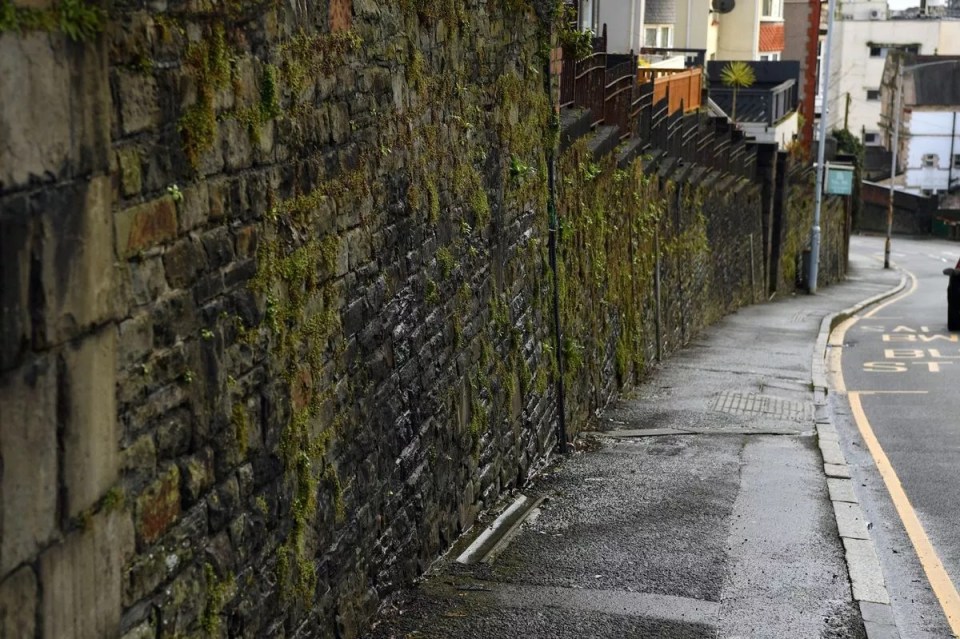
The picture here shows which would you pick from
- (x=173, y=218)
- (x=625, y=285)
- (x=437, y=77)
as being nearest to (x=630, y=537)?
(x=437, y=77)

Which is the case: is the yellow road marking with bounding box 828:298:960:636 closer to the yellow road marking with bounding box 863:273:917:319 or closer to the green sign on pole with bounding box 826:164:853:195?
the yellow road marking with bounding box 863:273:917:319

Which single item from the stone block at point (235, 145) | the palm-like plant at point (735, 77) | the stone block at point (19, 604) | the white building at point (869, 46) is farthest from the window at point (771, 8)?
the stone block at point (19, 604)

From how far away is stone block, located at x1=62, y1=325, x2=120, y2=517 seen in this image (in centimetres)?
367

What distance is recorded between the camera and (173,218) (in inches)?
174

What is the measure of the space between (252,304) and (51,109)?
68.5 inches

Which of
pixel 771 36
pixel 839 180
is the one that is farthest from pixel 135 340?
pixel 771 36

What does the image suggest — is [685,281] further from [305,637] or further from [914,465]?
[305,637]

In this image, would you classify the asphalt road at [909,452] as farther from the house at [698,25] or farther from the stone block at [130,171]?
the house at [698,25]

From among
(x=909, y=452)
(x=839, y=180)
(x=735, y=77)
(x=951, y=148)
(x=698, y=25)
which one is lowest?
(x=951, y=148)

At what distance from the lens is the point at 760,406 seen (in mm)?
15961

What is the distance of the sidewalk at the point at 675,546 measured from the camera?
296 inches

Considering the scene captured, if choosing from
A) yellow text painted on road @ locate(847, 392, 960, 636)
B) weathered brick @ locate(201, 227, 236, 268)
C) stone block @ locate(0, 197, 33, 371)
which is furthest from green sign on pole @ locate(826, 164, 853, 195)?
stone block @ locate(0, 197, 33, 371)

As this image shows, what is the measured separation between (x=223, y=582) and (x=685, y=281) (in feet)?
57.6

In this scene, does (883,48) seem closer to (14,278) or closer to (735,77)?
(735,77)
